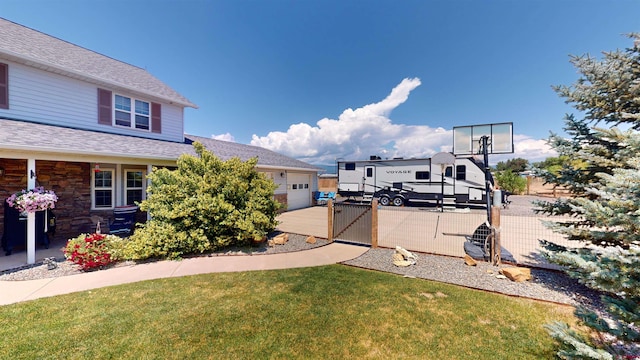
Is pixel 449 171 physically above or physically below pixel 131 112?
below

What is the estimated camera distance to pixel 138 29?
29.7 ft

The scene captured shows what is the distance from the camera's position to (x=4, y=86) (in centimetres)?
645

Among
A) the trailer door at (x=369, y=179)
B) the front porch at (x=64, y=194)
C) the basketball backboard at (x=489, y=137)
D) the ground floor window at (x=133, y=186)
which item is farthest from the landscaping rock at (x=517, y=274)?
the ground floor window at (x=133, y=186)

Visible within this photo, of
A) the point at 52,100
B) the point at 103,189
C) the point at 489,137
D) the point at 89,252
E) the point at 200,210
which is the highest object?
the point at 52,100

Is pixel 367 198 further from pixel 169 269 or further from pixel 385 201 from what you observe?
pixel 169 269

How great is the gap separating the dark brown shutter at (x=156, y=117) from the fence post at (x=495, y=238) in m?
12.4

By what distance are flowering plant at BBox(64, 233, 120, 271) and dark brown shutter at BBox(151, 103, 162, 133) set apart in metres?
6.10

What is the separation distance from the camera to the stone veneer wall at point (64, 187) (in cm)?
643

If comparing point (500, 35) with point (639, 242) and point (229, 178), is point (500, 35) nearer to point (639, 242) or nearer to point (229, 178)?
point (639, 242)

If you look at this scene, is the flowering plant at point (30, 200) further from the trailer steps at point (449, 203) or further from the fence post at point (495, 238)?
the trailer steps at point (449, 203)

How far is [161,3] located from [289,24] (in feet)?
17.8

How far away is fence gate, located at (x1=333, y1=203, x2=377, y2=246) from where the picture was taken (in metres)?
6.79

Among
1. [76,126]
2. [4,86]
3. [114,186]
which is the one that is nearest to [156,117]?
[76,126]

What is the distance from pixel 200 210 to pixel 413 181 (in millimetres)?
12543
